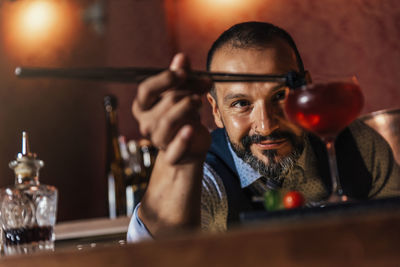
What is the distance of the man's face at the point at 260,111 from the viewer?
155 cm

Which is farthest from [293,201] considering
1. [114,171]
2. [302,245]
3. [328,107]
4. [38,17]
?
[38,17]

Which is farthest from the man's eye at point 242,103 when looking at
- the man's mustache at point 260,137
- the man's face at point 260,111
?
the man's mustache at point 260,137

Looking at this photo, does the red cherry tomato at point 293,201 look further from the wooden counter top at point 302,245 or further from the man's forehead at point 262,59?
the man's forehead at point 262,59

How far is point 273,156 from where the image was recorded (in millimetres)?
1720

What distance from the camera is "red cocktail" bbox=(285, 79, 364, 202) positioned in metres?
0.90

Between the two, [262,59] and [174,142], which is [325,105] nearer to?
[174,142]

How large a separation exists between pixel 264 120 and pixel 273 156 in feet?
0.69

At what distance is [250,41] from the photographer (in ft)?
5.45

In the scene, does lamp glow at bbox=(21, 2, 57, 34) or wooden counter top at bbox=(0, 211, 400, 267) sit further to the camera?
lamp glow at bbox=(21, 2, 57, 34)

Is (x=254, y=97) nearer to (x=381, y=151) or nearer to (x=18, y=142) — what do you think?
(x=381, y=151)

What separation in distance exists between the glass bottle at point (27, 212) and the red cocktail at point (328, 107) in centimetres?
60

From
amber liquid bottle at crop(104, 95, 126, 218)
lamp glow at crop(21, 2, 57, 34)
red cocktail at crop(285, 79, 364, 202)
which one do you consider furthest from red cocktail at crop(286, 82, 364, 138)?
lamp glow at crop(21, 2, 57, 34)

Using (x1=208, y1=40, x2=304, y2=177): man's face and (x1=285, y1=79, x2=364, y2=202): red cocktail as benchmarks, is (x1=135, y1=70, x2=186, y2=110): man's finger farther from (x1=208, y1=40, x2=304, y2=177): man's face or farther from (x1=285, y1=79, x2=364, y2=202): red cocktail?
(x1=208, y1=40, x2=304, y2=177): man's face

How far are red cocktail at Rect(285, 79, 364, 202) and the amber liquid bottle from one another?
1634mm
